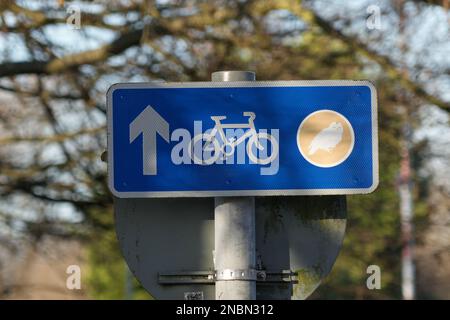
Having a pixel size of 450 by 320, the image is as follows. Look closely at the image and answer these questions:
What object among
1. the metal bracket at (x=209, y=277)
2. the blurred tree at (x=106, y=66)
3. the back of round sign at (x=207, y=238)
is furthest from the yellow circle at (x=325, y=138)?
the blurred tree at (x=106, y=66)

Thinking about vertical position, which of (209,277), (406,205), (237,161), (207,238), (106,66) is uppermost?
(106,66)

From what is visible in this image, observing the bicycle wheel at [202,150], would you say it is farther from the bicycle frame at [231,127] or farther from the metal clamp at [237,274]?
the metal clamp at [237,274]

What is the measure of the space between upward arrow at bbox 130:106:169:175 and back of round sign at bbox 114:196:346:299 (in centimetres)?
13

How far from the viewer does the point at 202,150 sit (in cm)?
336

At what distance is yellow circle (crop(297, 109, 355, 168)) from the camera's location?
3.38 m

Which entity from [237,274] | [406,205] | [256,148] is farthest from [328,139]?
[406,205]

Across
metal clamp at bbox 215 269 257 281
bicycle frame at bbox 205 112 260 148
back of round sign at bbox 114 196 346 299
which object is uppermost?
bicycle frame at bbox 205 112 260 148

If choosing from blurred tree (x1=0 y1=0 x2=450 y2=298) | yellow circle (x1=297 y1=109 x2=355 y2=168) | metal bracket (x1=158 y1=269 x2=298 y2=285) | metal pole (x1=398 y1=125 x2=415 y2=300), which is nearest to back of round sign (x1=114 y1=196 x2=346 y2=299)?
metal bracket (x1=158 y1=269 x2=298 y2=285)

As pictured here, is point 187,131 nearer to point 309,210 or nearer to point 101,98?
point 309,210

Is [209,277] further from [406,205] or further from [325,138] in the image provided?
[406,205]

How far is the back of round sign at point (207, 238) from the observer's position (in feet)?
11.3

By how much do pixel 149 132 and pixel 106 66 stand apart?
635cm

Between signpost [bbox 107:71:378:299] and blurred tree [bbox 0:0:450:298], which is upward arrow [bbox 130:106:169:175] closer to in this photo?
signpost [bbox 107:71:378:299]

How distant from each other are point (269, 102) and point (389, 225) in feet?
33.8
